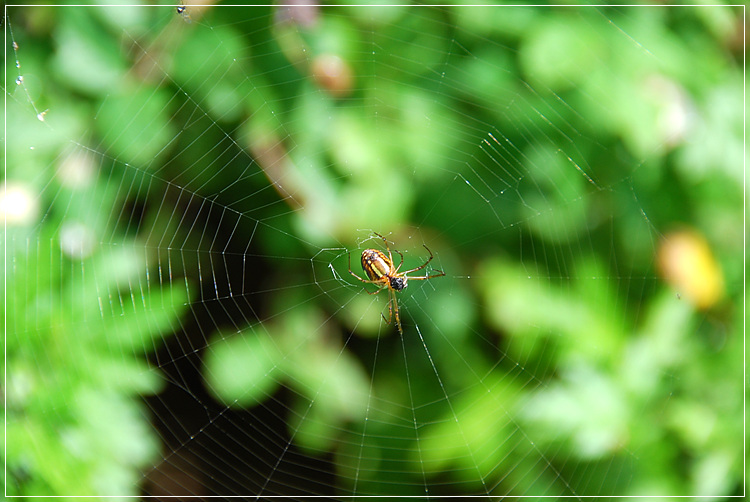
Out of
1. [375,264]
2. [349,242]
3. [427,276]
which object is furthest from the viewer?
[375,264]

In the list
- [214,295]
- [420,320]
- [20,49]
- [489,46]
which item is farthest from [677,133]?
[20,49]

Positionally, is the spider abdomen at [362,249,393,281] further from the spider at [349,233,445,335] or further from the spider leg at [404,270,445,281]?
the spider leg at [404,270,445,281]

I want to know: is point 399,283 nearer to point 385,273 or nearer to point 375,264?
point 385,273

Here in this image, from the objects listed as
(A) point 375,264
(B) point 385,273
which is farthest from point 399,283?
(A) point 375,264

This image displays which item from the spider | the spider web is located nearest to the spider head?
the spider

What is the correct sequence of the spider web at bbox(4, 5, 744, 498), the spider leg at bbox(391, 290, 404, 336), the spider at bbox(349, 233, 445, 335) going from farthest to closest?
the spider at bbox(349, 233, 445, 335) < the spider leg at bbox(391, 290, 404, 336) < the spider web at bbox(4, 5, 744, 498)

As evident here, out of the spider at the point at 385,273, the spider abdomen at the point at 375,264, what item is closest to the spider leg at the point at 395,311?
the spider at the point at 385,273

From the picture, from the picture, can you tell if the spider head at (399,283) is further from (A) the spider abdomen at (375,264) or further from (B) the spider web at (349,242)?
(B) the spider web at (349,242)

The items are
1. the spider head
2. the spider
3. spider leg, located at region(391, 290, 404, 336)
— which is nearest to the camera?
spider leg, located at region(391, 290, 404, 336)
